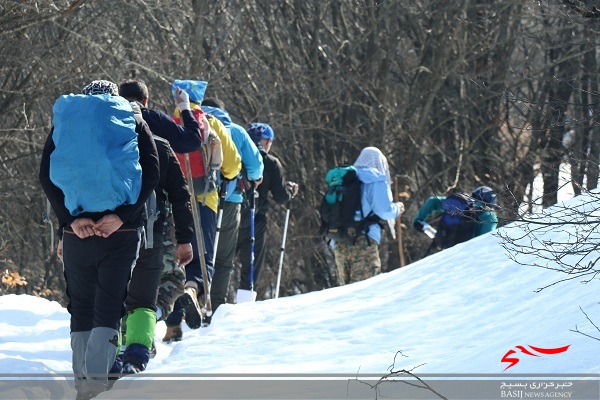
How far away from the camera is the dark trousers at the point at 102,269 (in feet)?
19.2

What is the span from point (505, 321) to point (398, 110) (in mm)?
12507

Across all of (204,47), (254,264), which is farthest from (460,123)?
(254,264)

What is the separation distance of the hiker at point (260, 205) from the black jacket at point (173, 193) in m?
4.54

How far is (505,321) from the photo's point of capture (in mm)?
6961

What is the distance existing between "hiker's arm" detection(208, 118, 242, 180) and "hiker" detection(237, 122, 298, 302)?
175 centimetres

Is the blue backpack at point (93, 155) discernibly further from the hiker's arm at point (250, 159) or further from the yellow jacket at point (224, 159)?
the hiker's arm at point (250, 159)

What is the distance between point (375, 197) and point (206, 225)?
2.84 metres

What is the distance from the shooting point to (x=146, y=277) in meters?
6.29

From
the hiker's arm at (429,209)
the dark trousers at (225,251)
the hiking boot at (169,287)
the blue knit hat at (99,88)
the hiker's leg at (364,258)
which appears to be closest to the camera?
the blue knit hat at (99,88)

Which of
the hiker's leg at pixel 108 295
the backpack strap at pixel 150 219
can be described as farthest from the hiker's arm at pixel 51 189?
the backpack strap at pixel 150 219

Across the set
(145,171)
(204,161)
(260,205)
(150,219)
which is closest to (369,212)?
(260,205)

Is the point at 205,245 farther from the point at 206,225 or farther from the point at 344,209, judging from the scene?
the point at 344,209

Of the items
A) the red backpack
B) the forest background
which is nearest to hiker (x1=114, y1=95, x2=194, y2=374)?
the red backpack

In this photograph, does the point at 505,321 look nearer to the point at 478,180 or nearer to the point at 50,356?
the point at 50,356
